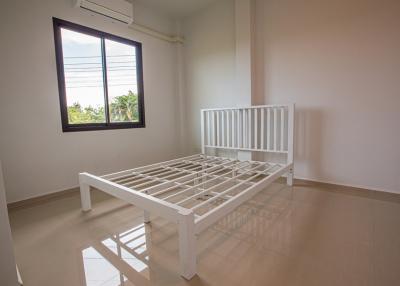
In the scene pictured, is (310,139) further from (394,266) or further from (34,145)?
(34,145)

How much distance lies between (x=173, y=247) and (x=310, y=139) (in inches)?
75.5

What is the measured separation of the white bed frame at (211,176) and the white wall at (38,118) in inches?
25.9

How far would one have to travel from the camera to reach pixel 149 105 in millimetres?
3070

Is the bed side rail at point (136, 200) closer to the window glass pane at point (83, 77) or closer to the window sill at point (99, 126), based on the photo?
the window sill at point (99, 126)

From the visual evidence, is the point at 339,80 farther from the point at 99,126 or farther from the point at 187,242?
the point at 99,126

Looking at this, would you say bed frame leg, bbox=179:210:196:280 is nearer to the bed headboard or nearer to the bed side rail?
the bed side rail

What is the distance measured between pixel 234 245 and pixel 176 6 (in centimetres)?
310

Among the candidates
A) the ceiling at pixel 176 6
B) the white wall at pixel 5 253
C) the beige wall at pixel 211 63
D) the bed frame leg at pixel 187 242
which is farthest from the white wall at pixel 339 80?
the white wall at pixel 5 253

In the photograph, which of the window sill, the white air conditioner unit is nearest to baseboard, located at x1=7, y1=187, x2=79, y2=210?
the window sill

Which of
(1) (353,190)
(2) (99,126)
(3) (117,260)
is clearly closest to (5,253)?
(3) (117,260)

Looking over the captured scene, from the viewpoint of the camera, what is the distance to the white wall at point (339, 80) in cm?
192

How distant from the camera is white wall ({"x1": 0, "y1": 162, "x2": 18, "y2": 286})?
2.65 ft

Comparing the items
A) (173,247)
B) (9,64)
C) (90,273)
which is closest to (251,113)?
(173,247)

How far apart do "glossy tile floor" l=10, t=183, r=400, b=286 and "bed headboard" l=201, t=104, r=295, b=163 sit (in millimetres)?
760
